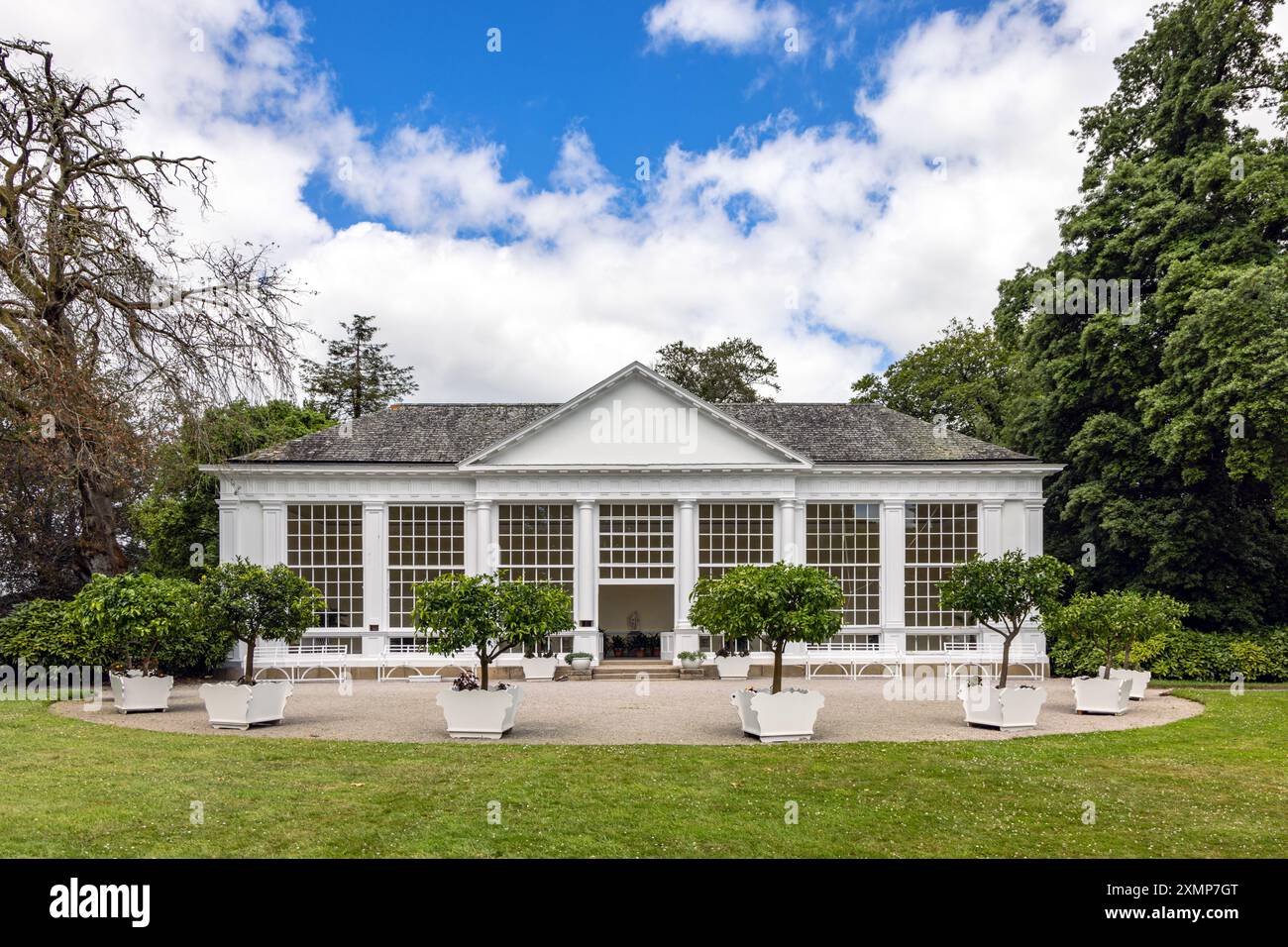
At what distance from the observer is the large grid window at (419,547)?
28.4 meters

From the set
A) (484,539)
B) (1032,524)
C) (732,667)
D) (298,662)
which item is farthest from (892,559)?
(298,662)

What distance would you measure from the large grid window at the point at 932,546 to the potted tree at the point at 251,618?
19.0 m

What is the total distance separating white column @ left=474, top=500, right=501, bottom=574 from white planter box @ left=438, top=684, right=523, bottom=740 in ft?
41.6

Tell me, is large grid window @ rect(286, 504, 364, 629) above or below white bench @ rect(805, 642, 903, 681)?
above

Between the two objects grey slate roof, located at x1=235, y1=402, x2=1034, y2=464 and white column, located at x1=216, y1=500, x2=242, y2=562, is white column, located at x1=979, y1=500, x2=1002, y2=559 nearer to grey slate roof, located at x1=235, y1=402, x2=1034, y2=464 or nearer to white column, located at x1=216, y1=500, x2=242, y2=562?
grey slate roof, located at x1=235, y1=402, x2=1034, y2=464

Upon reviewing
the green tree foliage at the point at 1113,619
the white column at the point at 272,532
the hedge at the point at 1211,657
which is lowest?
the hedge at the point at 1211,657

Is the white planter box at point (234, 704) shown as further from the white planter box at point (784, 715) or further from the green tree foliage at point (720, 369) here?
the green tree foliage at point (720, 369)

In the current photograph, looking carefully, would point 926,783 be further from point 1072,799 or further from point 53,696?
point 53,696

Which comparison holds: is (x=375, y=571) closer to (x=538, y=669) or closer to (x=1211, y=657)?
(x=538, y=669)

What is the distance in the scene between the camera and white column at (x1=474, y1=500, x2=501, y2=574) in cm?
2809

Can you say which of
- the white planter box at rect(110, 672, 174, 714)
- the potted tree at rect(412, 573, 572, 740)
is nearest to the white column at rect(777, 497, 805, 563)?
the potted tree at rect(412, 573, 572, 740)

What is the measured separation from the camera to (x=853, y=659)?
27.9m

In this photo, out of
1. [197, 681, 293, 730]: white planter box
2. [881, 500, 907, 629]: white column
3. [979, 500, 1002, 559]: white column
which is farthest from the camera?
[979, 500, 1002, 559]: white column

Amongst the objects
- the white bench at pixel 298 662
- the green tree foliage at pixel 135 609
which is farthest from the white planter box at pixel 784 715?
the white bench at pixel 298 662
